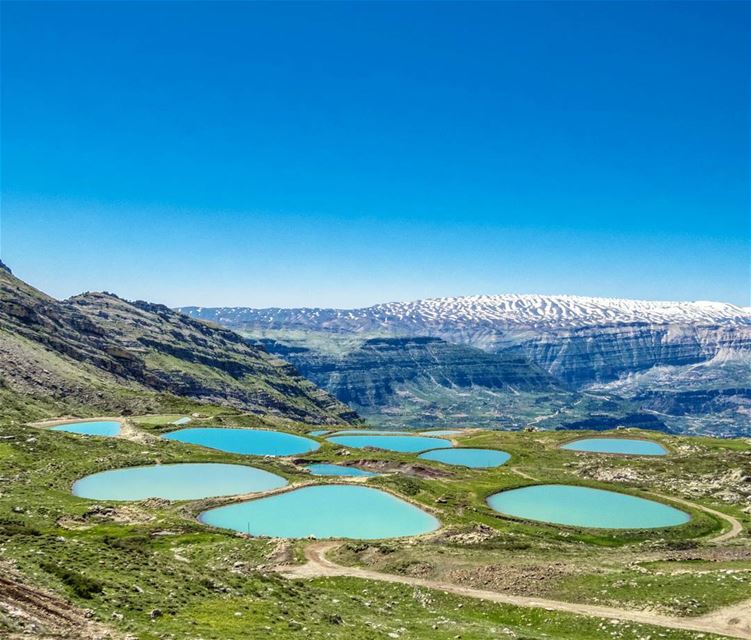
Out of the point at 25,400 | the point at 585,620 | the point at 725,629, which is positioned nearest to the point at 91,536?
the point at 585,620

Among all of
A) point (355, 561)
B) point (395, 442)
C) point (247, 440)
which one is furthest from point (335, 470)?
point (355, 561)

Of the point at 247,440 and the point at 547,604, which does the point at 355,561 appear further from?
the point at 247,440

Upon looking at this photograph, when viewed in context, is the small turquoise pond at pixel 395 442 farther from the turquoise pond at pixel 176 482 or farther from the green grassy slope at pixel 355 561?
the turquoise pond at pixel 176 482

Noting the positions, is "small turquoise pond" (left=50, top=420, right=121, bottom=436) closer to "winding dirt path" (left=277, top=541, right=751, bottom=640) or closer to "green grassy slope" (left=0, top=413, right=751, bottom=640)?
"green grassy slope" (left=0, top=413, right=751, bottom=640)

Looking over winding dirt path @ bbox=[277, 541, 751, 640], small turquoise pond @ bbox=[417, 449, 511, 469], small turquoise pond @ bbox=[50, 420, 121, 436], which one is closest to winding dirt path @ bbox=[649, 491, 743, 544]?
winding dirt path @ bbox=[277, 541, 751, 640]

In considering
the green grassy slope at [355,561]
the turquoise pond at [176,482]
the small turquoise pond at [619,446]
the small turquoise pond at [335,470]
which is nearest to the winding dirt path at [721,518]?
the green grassy slope at [355,561]

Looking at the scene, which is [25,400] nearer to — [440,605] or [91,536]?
[91,536]
